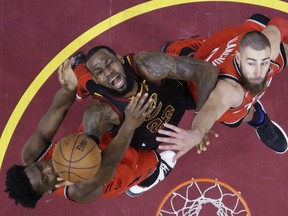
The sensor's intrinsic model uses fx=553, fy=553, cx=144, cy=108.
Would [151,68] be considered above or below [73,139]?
above

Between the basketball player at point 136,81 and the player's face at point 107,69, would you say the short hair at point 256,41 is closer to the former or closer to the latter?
the basketball player at point 136,81

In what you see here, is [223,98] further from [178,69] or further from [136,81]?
[136,81]

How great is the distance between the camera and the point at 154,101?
15.6 ft

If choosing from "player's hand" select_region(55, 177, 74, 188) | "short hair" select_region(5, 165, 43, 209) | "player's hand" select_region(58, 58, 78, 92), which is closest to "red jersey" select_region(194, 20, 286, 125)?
"player's hand" select_region(58, 58, 78, 92)

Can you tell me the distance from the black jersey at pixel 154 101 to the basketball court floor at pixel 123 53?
86 centimetres

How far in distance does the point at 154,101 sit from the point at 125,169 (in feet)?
2.28

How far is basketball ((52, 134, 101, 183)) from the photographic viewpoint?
4.29 m

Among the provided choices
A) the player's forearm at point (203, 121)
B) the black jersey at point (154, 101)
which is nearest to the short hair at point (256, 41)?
the player's forearm at point (203, 121)

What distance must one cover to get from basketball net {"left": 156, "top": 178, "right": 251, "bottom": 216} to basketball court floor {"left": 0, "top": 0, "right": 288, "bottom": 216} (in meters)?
0.06

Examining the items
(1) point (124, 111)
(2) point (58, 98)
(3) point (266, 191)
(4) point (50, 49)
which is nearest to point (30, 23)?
(4) point (50, 49)

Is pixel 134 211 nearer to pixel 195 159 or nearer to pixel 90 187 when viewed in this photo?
pixel 195 159

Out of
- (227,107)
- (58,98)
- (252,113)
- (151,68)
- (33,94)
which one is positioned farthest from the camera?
(33,94)

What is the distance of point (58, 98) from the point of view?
5.18 meters

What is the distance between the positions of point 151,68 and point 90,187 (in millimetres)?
1110
